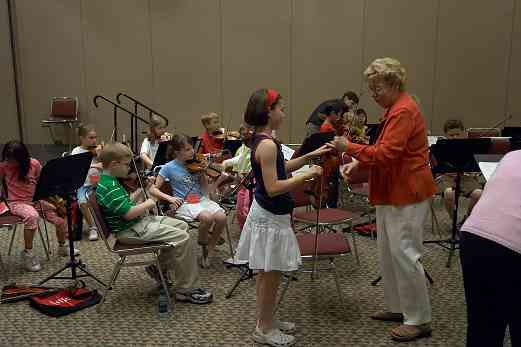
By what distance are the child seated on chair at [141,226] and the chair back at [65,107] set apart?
21.2 feet

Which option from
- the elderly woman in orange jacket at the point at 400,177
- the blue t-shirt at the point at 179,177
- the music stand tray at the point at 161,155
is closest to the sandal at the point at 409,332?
the elderly woman in orange jacket at the point at 400,177

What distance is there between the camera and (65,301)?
3.62 m

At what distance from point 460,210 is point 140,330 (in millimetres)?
4379

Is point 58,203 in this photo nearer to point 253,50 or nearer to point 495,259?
point 495,259

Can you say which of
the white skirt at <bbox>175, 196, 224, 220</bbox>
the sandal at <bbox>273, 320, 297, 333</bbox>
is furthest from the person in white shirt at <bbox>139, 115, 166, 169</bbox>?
the sandal at <bbox>273, 320, 297, 333</bbox>

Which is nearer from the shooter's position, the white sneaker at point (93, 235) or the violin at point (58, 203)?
the violin at point (58, 203)

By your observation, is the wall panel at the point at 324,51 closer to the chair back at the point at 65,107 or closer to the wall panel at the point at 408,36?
the wall panel at the point at 408,36

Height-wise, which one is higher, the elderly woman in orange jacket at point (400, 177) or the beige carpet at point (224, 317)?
the elderly woman in orange jacket at point (400, 177)

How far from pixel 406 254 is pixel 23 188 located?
3295 mm

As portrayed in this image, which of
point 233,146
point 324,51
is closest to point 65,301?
point 233,146

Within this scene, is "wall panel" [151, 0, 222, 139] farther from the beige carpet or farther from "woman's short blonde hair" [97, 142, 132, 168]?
"woman's short blonde hair" [97, 142, 132, 168]

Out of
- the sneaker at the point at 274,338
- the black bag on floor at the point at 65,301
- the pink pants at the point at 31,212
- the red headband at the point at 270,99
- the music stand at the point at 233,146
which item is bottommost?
the black bag on floor at the point at 65,301

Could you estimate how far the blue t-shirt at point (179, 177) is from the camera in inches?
167

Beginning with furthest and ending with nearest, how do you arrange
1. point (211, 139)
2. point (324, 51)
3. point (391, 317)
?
1. point (324, 51)
2. point (211, 139)
3. point (391, 317)
